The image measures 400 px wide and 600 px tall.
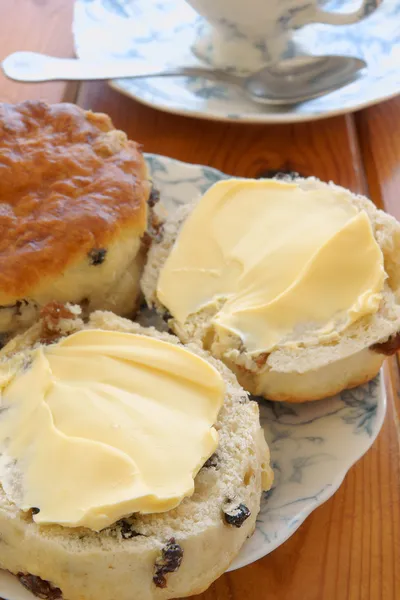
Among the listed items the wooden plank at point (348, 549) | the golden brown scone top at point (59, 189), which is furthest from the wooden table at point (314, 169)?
the golden brown scone top at point (59, 189)

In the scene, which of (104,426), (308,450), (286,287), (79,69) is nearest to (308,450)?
(308,450)

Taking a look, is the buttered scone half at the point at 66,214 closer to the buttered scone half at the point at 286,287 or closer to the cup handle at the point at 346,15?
the buttered scone half at the point at 286,287

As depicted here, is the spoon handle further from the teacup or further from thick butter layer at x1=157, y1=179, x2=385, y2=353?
thick butter layer at x1=157, y1=179, x2=385, y2=353

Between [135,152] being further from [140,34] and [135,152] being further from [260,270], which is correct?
[140,34]

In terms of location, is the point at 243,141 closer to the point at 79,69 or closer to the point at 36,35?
the point at 79,69

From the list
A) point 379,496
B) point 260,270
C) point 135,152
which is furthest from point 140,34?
point 379,496

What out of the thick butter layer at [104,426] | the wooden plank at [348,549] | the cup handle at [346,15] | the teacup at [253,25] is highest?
the cup handle at [346,15]
